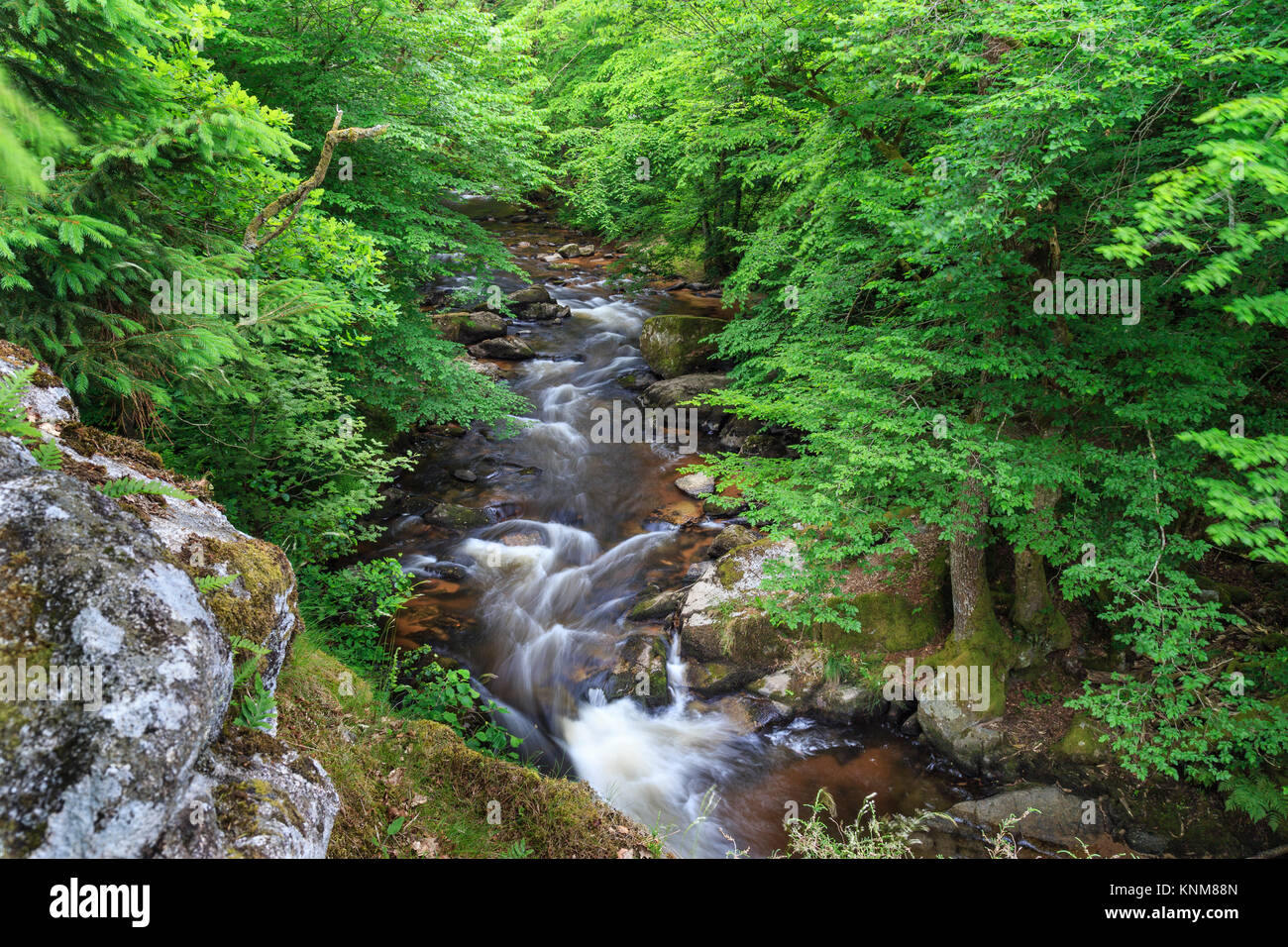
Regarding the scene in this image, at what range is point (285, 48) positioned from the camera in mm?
8500

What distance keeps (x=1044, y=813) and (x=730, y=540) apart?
5178mm

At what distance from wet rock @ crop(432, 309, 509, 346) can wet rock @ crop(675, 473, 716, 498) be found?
742cm

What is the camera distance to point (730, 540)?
10203 mm

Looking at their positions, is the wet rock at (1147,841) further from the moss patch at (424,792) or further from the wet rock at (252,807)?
the wet rock at (252,807)

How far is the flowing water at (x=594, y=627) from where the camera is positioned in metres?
7.16

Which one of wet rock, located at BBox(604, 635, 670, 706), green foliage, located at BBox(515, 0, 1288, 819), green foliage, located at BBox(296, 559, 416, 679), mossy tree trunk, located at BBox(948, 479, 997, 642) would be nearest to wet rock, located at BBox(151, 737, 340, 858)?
green foliage, located at BBox(296, 559, 416, 679)

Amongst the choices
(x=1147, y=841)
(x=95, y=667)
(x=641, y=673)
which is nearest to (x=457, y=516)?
(x=641, y=673)

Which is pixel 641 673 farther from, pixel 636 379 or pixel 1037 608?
pixel 636 379

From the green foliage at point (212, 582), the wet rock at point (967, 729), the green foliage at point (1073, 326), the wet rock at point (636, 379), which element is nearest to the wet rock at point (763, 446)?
the wet rock at point (636, 379)

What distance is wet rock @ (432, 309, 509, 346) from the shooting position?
53.5 ft

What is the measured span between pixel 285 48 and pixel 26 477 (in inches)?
342

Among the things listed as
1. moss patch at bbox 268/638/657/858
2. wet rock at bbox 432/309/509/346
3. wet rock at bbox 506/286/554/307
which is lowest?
moss patch at bbox 268/638/657/858

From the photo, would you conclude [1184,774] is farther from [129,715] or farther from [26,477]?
[26,477]

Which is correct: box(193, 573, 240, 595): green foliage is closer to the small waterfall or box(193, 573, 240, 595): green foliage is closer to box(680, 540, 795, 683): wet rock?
the small waterfall
